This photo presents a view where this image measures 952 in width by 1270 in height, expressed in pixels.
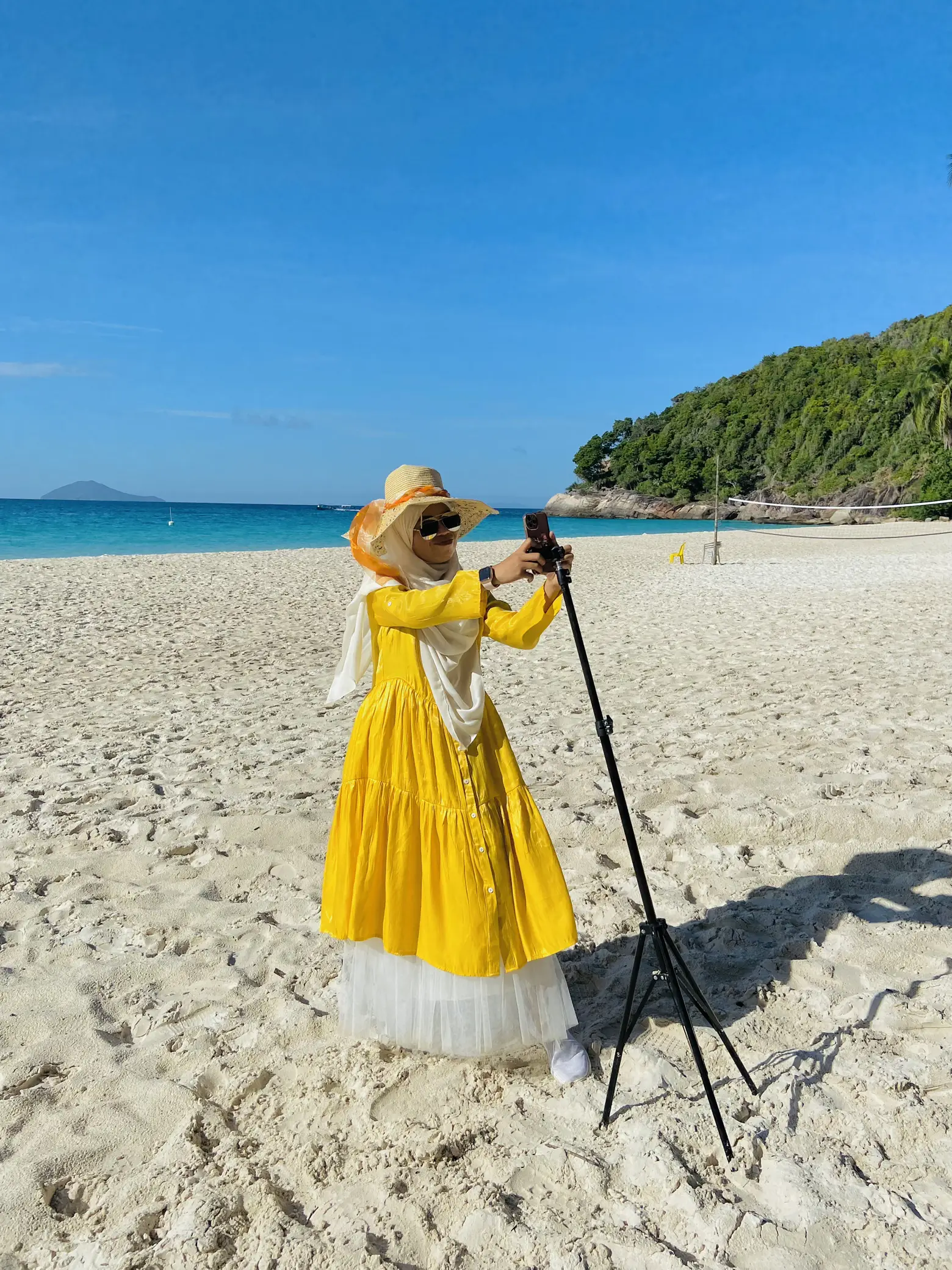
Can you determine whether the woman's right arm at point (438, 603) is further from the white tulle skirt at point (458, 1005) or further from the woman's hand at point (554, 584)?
the white tulle skirt at point (458, 1005)

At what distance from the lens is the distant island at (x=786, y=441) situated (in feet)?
206

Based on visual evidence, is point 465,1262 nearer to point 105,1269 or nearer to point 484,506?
point 105,1269

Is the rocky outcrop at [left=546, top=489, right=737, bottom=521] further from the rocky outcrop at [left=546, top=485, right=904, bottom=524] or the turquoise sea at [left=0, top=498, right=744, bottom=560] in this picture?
the turquoise sea at [left=0, top=498, right=744, bottom=560]

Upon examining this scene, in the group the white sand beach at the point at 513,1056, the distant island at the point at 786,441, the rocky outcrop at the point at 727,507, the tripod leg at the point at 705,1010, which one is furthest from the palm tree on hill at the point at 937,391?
the tripod leg at the point at 705,1010

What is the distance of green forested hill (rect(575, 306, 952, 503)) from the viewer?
64875 millimetres

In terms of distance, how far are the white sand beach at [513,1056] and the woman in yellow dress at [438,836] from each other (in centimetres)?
25

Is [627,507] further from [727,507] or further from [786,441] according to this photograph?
[786,441]

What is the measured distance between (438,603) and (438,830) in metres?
0.66

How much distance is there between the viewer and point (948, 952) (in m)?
3.10

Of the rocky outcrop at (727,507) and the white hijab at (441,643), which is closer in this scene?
the white hijab at (441,643)

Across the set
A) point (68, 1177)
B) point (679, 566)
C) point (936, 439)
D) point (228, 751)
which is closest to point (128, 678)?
Result: point (228, 751)

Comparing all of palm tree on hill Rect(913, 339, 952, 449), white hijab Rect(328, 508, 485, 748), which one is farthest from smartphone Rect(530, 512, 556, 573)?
palm tree on hill Rect(913, 339, 952, 449)

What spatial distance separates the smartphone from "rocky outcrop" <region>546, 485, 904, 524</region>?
50.8 metres

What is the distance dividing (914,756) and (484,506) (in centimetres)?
395
